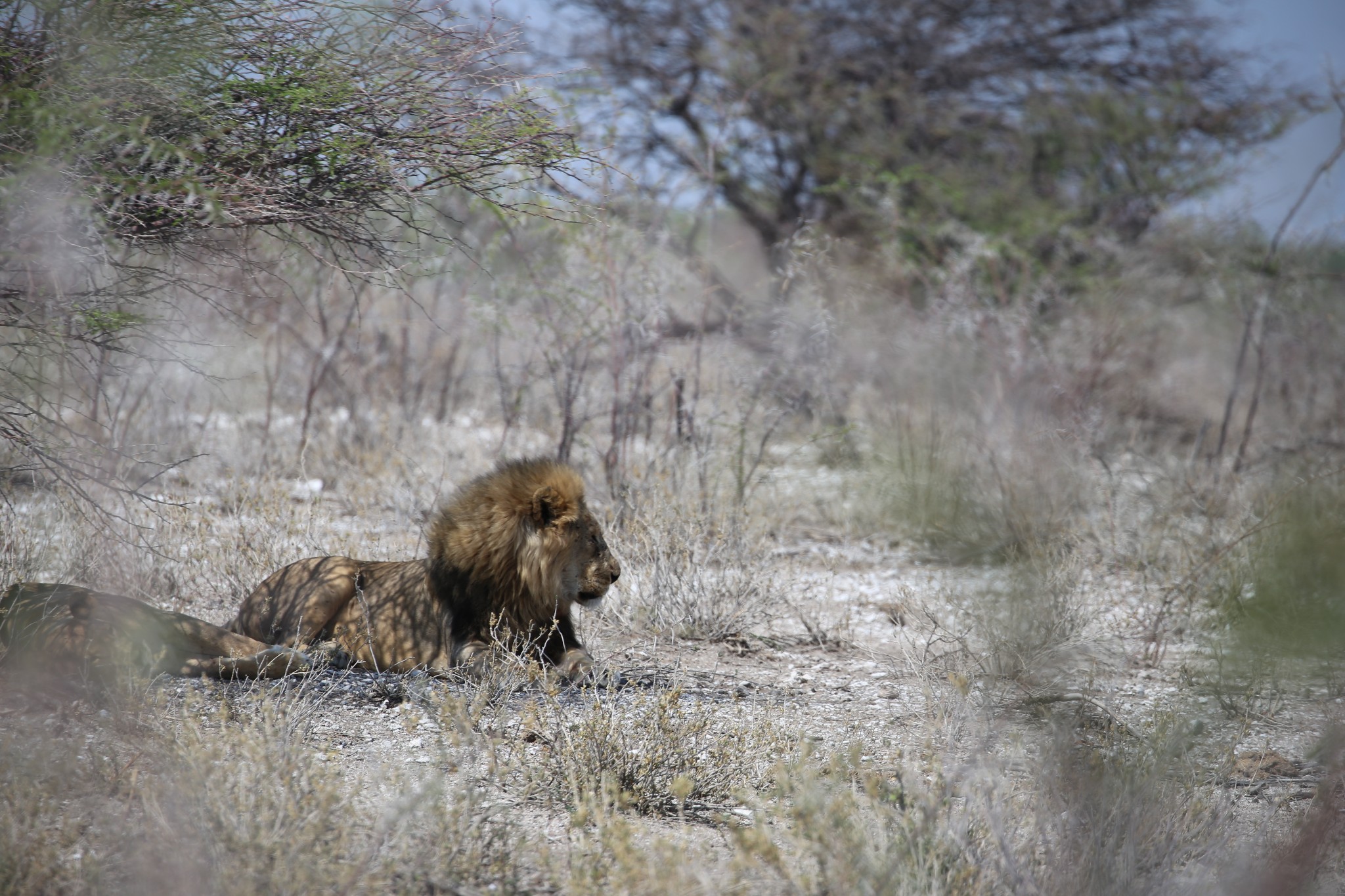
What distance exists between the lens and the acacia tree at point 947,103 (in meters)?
15.2

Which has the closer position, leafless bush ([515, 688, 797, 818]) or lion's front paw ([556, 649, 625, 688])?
leafless bush ([515, 688, 797, 818])

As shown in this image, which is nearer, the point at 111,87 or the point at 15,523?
the point at 111,87

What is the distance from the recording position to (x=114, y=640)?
163 inches

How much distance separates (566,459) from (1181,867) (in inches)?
210

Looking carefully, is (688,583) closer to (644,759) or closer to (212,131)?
(644,759)

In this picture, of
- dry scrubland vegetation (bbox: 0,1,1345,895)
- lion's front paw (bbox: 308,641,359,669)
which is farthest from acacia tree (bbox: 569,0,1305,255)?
lion's front paw (bbox: 308,641,359,669)

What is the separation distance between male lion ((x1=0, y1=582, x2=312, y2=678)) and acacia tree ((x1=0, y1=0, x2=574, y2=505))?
52cm

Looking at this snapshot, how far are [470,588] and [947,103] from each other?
1406cm

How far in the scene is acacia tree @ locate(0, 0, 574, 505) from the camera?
11.5ft

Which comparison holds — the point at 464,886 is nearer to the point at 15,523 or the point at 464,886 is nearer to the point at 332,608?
the point at 332,608

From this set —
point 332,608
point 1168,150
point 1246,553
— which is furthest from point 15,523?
point 1168,150

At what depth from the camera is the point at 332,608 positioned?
486 centimetres

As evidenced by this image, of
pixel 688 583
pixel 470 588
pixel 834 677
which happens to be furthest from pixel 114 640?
pixel 834 677

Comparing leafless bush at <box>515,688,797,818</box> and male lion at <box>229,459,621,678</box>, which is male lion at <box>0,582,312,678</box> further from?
leafless bush at <box>515,688,797,818</box>
